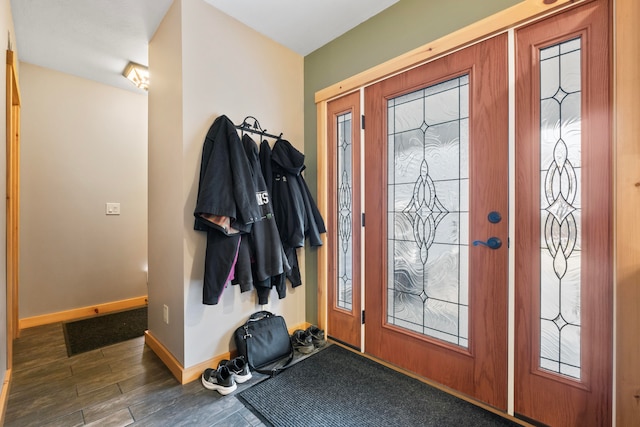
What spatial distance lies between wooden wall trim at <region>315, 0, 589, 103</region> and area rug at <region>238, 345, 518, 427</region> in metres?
1.95

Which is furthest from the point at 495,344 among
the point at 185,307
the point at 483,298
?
the point at 185,307

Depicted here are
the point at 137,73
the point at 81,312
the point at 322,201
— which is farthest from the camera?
the point at 81,312

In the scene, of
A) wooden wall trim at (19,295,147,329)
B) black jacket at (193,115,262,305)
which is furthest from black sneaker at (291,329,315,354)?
wooden wall trim at (19,295,147,329)

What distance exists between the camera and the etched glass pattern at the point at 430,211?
5.35 ft

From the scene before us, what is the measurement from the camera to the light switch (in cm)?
304

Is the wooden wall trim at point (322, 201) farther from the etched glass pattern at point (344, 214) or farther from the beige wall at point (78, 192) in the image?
the beige wall at point (78, 192)

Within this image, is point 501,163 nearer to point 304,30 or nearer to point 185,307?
point 304,30

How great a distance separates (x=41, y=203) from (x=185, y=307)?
2088mm

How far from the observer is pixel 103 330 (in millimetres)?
2510

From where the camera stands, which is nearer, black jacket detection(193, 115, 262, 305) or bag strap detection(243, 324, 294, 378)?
black jacket detection(193, 115, 262, 305)

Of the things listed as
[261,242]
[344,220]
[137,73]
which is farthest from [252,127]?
[137,73]

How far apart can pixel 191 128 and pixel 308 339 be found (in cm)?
169

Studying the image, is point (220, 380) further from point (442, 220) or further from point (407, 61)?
point (407, 61)

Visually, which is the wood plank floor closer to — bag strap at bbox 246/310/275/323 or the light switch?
bag strap at bbox 246/310/275/323
